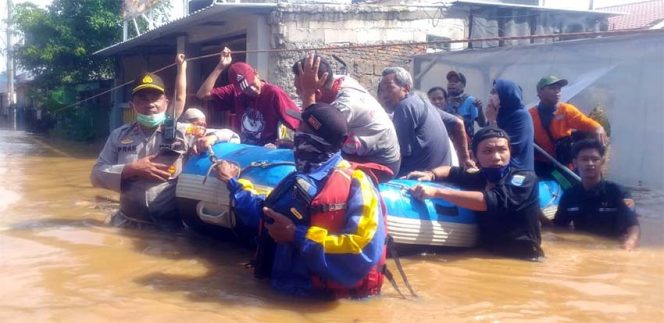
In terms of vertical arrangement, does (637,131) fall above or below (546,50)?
below

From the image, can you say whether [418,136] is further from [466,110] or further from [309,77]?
[466,110]

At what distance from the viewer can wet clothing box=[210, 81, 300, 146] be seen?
6277mm

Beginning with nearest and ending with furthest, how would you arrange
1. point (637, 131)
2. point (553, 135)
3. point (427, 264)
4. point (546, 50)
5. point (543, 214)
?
point (427, 264) < point (543, 214) < point (553, 135) < point (637, 131) < point (546, 50)

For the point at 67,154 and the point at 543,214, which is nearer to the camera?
the point at 543,214

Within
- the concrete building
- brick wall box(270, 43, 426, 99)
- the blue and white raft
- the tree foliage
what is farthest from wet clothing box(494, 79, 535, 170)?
the tree foliage

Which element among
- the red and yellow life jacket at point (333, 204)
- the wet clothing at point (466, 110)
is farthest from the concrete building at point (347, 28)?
the red and yellow life jacket at point (333, 204)

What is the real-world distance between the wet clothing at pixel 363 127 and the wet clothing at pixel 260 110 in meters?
0.89

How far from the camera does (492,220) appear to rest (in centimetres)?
555

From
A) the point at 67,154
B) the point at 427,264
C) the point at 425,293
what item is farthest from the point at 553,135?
the point at 67,154

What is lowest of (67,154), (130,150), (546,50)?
(67,154)

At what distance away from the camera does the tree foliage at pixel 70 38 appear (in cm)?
2288

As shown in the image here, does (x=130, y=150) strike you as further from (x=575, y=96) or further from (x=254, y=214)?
(x=575, y=96)

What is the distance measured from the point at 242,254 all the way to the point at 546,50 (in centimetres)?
663

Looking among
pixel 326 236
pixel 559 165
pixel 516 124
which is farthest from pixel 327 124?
pixel 559 165
